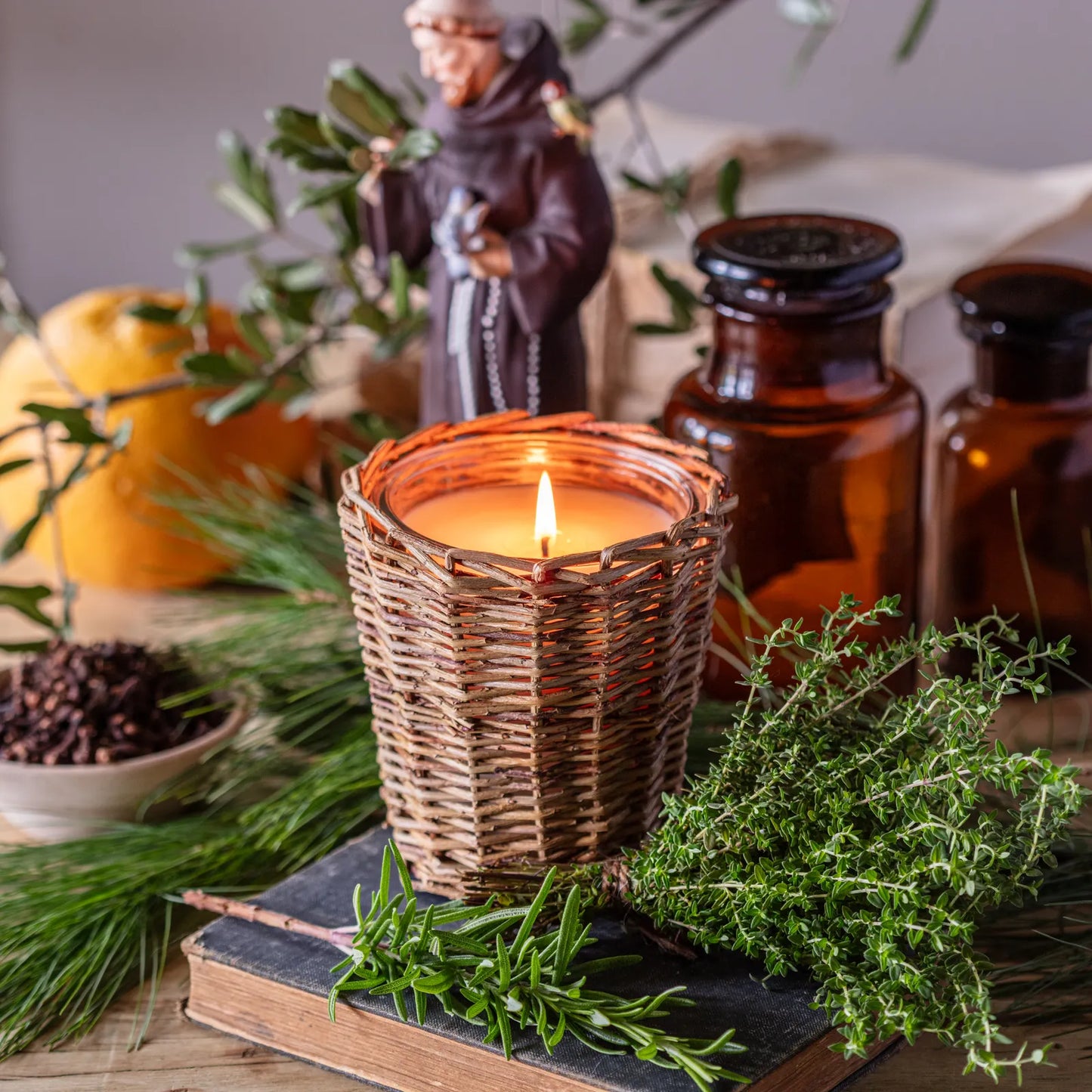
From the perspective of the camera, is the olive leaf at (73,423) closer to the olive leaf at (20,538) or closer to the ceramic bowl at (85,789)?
the olive leaf at (20,538)

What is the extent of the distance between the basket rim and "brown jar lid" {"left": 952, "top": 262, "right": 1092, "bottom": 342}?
0.20m

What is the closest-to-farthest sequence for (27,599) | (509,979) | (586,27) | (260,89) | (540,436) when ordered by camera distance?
(509,979), (540,436), (27,599), (586,27), (260,89)

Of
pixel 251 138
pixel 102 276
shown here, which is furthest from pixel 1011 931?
pixel 102 276

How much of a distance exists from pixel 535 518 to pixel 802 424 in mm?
143

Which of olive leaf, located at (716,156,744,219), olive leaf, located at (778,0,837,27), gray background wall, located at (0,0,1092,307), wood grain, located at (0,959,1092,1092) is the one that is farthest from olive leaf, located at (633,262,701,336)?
gray background wall, located at (0,0,1092,307)

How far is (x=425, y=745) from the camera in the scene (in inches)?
18.4

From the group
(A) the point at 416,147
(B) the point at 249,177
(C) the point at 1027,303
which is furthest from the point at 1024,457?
(B) the point at 249,177

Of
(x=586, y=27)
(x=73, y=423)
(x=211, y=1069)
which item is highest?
(x=586, y=27)

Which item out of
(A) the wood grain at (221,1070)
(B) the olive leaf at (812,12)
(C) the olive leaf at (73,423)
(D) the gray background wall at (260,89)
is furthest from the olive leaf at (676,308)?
(D) the gray background wall at (260,89)

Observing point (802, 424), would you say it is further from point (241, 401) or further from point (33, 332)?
point (33, 332)

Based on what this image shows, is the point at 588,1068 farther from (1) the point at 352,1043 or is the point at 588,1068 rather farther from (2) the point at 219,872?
(2) the point at 219,872

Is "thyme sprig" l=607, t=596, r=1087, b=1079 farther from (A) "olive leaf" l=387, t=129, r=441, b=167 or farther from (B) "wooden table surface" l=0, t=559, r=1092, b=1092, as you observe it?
(A) "olive leaf" l=387, t=129, r=441, b=167

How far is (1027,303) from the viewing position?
2.09 feet

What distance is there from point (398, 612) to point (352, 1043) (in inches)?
4.9
